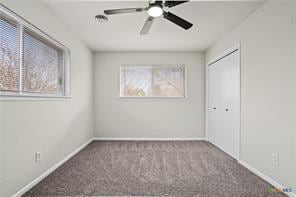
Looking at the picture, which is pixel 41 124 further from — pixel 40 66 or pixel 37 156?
pixel 40 66

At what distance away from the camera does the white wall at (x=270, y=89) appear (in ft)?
6.66

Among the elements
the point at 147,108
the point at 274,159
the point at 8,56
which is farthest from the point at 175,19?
the point at 147,108

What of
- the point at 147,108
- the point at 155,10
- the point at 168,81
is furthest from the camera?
the point at 168,81

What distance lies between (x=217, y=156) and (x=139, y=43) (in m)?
2.79

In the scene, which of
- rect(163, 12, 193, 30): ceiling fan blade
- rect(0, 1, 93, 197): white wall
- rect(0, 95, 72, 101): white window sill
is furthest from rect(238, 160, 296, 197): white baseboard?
rect(0, 95, 72, 101): white window sill

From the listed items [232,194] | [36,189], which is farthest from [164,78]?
[36,189]

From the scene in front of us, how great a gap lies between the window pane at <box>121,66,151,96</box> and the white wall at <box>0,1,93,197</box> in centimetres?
124

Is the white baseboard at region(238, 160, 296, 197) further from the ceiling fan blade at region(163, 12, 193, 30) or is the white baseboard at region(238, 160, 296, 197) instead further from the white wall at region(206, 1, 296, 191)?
the ceiling fan blade at region(163, 12, 193, 30)

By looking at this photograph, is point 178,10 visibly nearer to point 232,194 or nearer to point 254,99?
point 254,99

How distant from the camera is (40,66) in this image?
257 centimetres

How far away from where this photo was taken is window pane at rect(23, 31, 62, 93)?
2260mm

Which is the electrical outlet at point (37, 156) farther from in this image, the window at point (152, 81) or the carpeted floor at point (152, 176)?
the window at point (152, 81)

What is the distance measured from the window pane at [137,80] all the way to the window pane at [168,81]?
0.16m

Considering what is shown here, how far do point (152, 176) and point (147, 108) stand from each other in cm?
247
